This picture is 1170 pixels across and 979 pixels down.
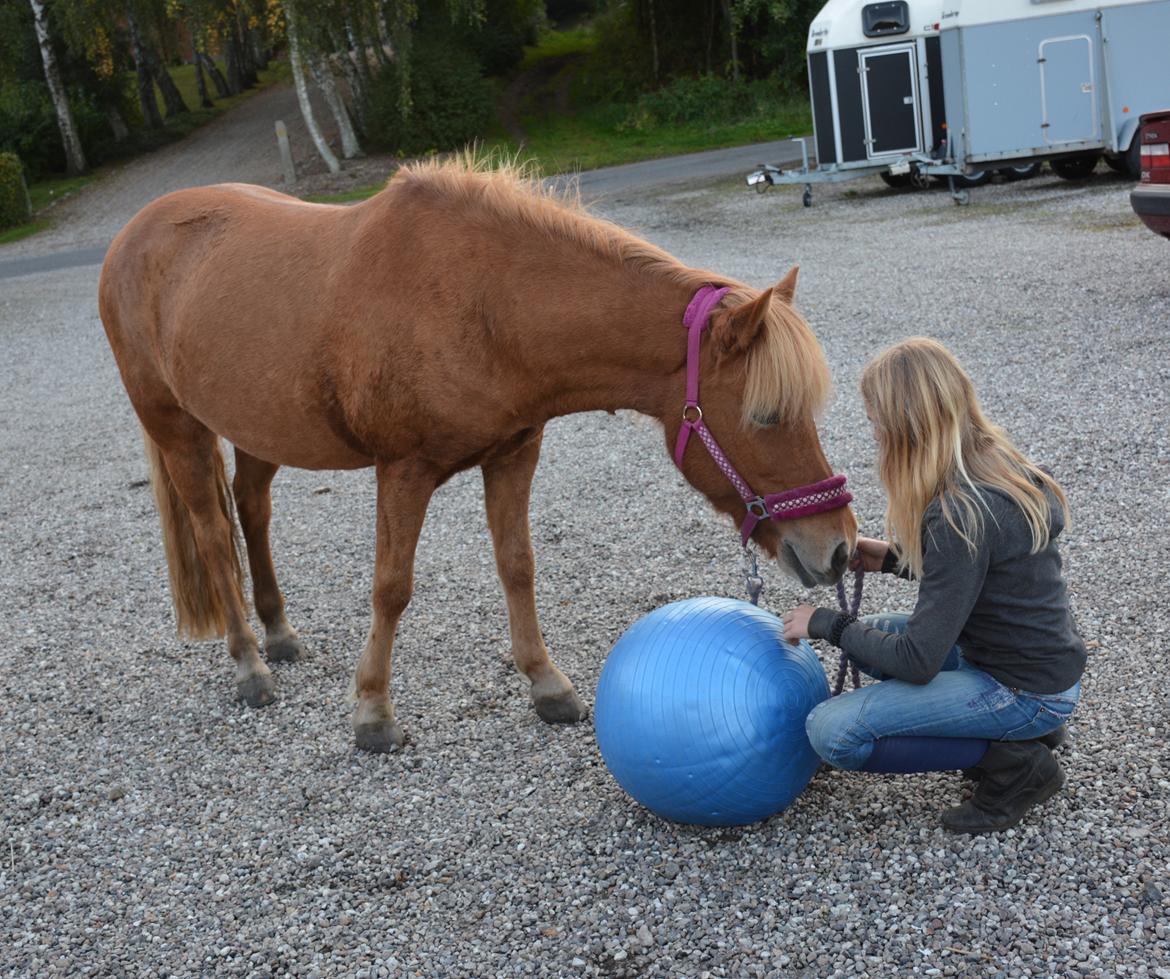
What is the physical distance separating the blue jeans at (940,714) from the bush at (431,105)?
29.2 metres

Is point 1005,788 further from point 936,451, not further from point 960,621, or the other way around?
point 936,451

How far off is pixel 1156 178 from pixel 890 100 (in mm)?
9390

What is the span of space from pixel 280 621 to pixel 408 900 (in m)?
2.23

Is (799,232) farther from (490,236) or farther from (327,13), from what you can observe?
(327,13)

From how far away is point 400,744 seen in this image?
422 cm

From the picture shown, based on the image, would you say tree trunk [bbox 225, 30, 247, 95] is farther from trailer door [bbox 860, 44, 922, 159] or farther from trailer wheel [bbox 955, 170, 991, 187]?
trailer wheel [bbox 955, 170, 991, 187]

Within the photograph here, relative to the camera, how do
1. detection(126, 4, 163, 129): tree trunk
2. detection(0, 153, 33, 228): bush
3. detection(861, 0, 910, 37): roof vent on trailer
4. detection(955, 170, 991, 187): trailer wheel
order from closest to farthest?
detection(861, 0, 910, 37): roof vent on trailer < detection(955, 170, 991, 187): trailer wheel < detection(0, 153, 33, 228): bush < detection(126, 4, 163, 129): tree trunk


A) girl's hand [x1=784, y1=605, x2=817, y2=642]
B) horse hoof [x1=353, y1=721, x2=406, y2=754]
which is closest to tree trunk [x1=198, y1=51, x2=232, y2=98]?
horse hoof [x1=353, y1=721, x2=406, y2=754]

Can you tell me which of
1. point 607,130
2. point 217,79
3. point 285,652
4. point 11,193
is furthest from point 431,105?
point 285,652

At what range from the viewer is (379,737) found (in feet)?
13.8

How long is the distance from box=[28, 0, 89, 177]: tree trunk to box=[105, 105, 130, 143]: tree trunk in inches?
56.6

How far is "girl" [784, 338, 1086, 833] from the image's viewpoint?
2.98 meters

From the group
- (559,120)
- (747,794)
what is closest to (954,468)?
(747,794)

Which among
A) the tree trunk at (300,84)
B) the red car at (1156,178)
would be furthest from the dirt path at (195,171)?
the red car at (1156,178)
